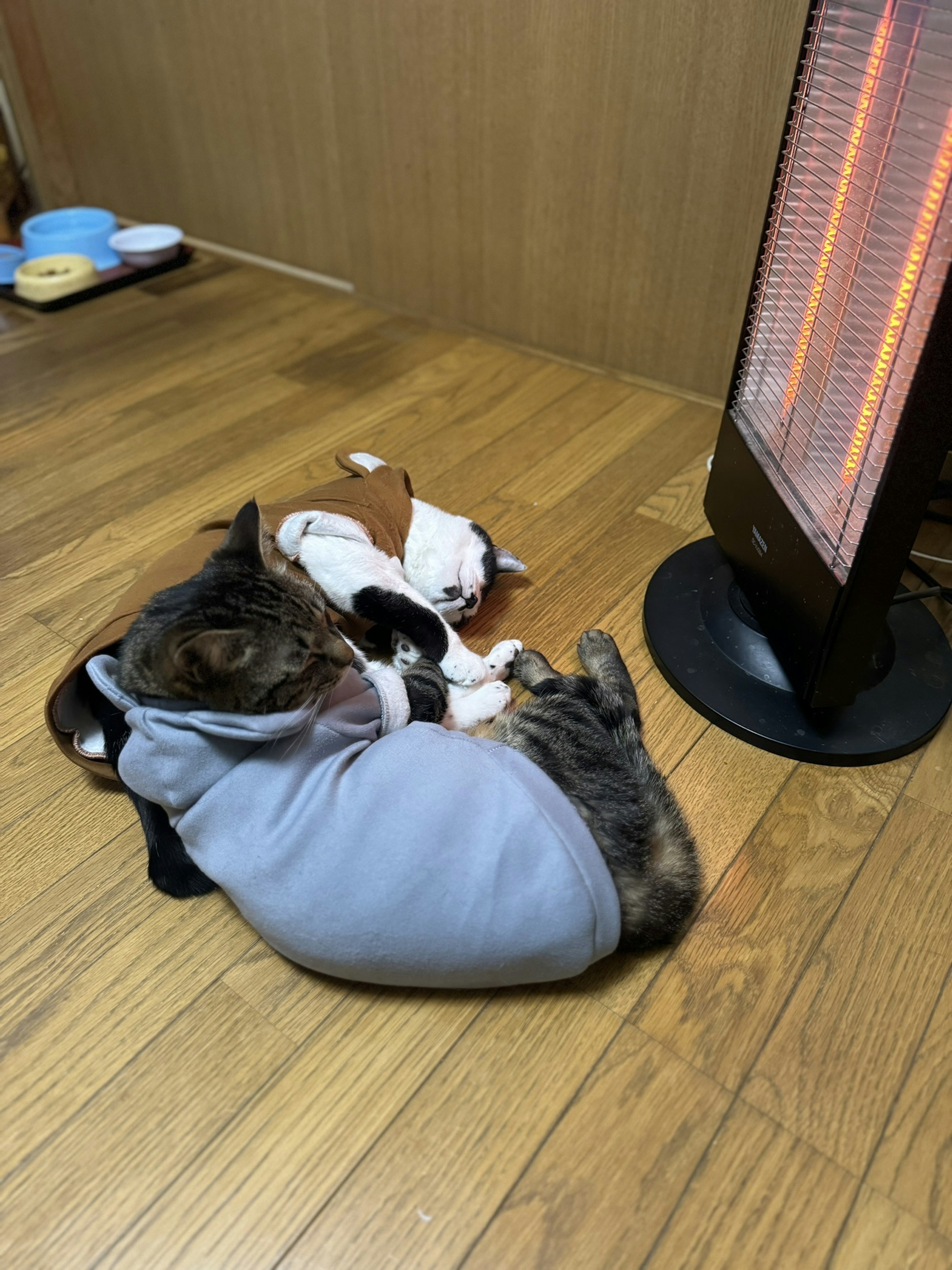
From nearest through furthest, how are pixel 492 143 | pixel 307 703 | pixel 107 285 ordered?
pixel 307 703 < pixel 492 143 < pixel 107 285

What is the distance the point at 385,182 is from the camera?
8.15 ft

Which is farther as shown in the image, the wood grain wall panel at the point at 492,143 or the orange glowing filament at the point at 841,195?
the wood grain wall panel at the point at 492,143

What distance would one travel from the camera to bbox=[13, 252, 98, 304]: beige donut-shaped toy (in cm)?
274

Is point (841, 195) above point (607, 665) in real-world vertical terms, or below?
above

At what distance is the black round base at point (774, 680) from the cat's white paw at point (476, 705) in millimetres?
287

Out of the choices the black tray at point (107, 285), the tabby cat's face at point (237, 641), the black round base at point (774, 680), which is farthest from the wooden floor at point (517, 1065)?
the black tray at point (107, 285)

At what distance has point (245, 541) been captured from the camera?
45.3 inches

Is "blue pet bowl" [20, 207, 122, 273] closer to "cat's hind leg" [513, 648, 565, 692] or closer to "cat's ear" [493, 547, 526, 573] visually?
"cat's ear" [493, 547, 526, 573]

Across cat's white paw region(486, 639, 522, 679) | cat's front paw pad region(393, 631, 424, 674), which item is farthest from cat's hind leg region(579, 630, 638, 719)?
cat's front paw pad region(393, 631, 424, 674)

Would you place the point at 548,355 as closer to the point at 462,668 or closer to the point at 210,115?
the point at 462,668

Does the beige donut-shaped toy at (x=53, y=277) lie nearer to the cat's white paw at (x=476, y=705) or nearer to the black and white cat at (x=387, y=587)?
the black and white cat at (x=387, y=587)

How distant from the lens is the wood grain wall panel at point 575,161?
1835mm

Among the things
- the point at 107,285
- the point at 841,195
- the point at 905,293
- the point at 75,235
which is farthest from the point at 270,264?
the point at 905,293

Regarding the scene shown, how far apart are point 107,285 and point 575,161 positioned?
1.63 m
